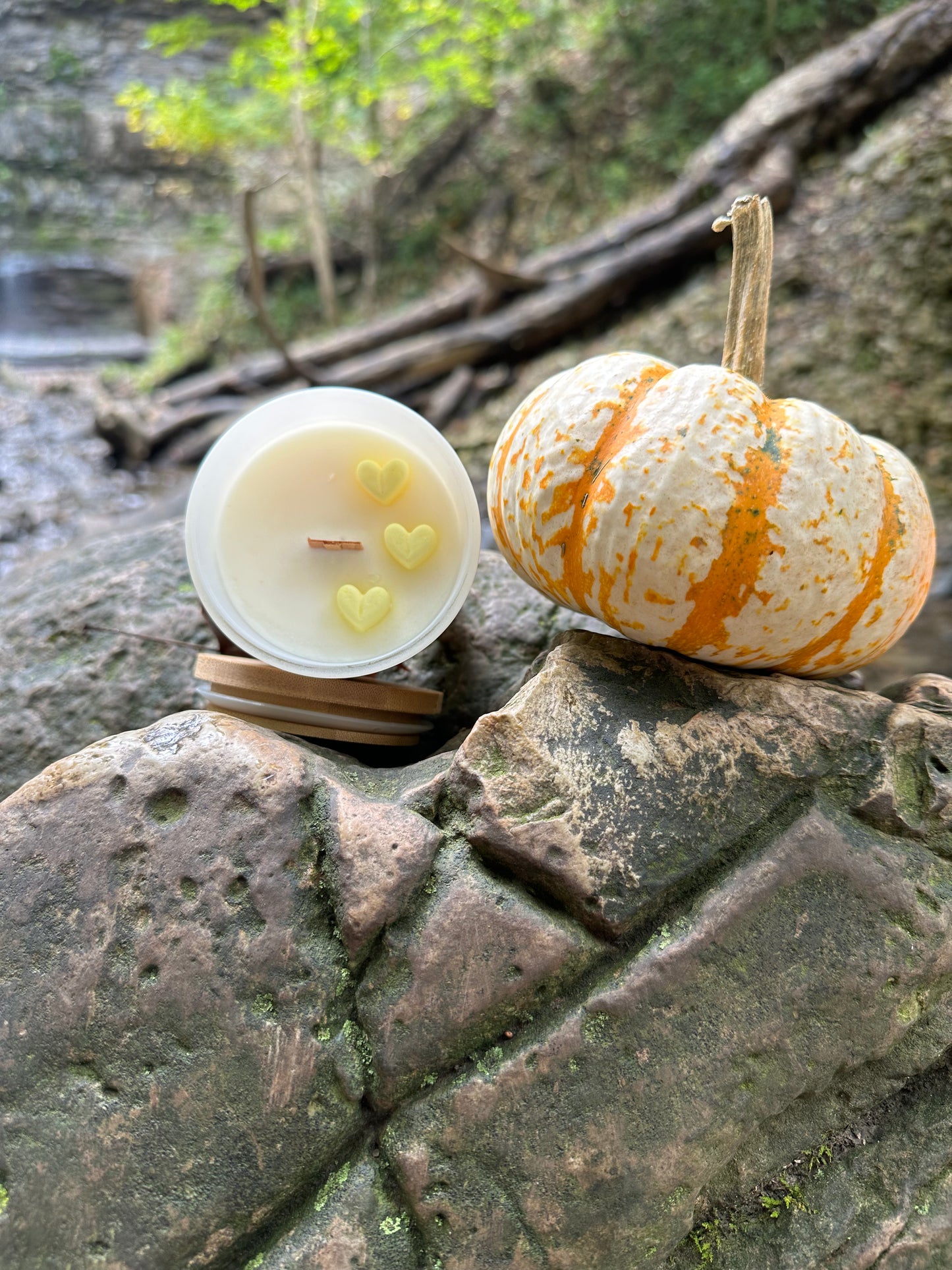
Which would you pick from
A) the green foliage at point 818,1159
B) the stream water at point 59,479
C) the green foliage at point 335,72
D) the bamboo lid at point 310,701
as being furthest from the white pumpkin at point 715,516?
the green foliage at point 335,72

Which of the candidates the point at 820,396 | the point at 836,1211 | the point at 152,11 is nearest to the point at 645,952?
the point at 836,1211

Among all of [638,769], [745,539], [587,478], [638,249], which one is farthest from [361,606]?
[638,249]

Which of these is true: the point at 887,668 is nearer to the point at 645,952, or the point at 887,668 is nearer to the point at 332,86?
the point at 645,952

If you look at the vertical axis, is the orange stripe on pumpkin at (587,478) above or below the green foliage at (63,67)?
above

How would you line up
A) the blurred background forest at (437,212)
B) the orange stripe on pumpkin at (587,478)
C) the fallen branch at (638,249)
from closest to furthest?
the orange stripe on pumpkin at (587,478) < the blurred background forest at (437,212) < the fallen branch at (638,249)

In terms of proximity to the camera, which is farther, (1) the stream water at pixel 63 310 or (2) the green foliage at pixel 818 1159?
(1) the stream water at pixel 63 310

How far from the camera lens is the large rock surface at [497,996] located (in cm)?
120

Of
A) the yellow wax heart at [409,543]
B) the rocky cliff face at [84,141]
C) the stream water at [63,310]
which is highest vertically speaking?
the yellow wax heart at [409,543]

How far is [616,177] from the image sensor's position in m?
6.95

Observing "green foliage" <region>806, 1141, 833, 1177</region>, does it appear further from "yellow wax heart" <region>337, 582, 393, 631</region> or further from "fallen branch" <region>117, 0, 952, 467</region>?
"fallen branch" <region>117, 0, 952, 467</region>

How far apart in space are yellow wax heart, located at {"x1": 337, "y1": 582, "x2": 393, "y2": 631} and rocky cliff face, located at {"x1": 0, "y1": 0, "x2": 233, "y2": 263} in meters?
6.57

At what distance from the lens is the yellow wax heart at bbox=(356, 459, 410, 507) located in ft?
5.24

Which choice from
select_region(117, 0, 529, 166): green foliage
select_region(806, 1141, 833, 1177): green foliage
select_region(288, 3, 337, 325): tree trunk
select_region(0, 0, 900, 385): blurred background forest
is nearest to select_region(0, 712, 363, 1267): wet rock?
select_region(806, 1141, 833, 1177): green foliage

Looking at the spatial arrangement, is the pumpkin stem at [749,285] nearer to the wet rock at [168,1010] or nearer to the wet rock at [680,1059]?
the wet rock at [680,1059]
